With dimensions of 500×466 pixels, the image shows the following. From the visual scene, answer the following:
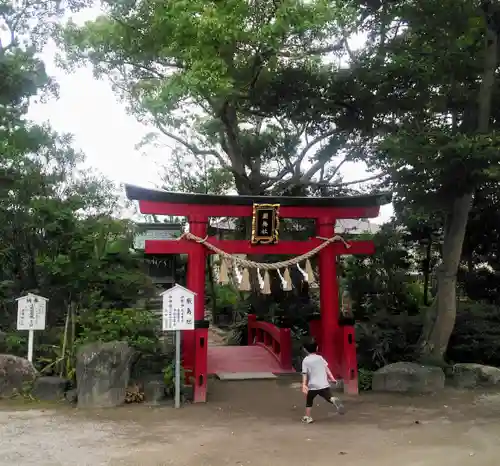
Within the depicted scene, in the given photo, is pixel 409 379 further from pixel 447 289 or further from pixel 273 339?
pixel 273 339

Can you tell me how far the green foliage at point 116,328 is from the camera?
33.5ft

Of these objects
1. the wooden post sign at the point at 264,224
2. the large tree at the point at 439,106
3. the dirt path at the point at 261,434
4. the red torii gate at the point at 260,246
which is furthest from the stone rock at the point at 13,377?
the large tree at the point at 439,106

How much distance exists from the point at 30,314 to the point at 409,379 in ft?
24.5

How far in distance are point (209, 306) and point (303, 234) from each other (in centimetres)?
1019

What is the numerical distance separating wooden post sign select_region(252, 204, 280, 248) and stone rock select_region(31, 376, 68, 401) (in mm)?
4627

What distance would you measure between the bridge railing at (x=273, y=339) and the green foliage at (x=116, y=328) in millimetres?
3080

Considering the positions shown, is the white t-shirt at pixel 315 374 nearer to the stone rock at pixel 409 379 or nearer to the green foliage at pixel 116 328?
the stone rock at pixel 409 379

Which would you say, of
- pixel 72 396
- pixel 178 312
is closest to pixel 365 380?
pixel 178 312

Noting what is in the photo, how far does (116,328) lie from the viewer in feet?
34.2

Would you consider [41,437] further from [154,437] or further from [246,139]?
[246,139]

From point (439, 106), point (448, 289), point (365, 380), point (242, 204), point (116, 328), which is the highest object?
point (439, 106)

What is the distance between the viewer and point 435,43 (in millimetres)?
11125

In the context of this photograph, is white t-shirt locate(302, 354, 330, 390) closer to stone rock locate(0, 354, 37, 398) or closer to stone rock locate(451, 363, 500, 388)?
stone rock locate(451, 363, 500, 388)

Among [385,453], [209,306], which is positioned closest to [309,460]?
[385,453]
